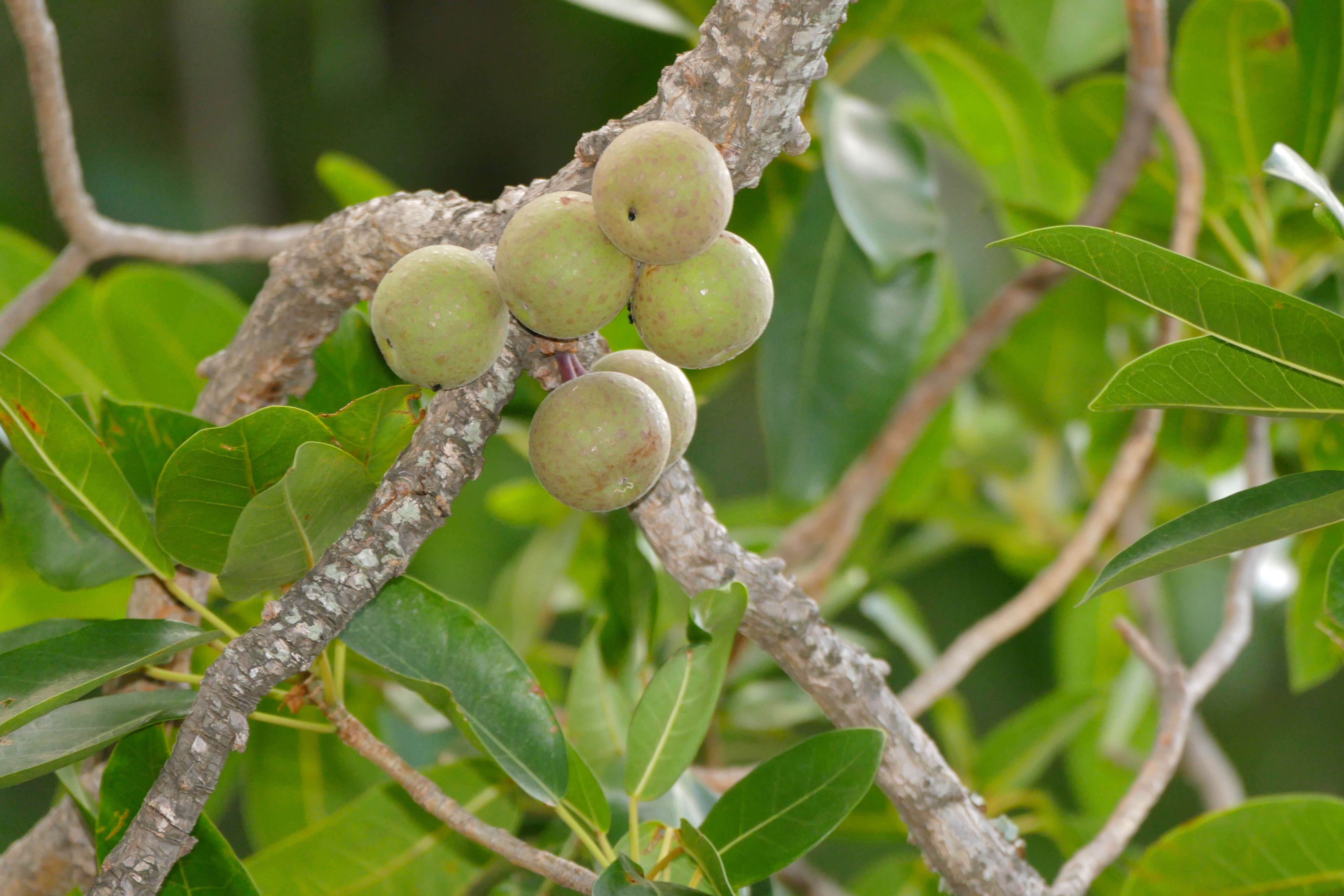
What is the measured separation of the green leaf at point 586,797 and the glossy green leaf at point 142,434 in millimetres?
280

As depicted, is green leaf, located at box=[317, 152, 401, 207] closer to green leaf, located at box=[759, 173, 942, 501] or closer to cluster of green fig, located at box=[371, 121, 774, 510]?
green leaf, located at box=[759, 173, 942, 501]

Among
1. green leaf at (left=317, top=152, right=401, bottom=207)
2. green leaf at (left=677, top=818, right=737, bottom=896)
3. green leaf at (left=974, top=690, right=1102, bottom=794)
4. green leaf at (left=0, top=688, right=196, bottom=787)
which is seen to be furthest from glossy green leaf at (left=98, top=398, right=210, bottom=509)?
green leaf at (left=974, top=690, right=1102, bottom=794)

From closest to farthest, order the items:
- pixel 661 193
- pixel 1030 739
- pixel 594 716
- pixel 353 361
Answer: pixel 661 193, pixel 353 361, pixel 594 716, pixel 1030 739

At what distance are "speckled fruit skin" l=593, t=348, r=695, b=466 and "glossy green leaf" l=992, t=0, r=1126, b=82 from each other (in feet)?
3.00

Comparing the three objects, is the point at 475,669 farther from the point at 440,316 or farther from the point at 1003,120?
the point at 1003,120

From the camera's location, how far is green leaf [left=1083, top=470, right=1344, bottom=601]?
48 centimetres

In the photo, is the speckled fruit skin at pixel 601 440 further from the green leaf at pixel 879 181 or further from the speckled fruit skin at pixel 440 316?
the green leaf at pixel 879 181

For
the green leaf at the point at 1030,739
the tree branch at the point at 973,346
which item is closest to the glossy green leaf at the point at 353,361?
the tree branch at the point at 973,346

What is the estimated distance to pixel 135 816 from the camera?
50cm

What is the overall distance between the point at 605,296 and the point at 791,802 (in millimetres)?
297

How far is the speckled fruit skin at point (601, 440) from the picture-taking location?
Answer: 0.44m

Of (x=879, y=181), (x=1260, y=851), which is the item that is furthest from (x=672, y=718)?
(x=879, y=181)

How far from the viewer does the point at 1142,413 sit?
99 centimetres

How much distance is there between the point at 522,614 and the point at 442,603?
1.90ft
